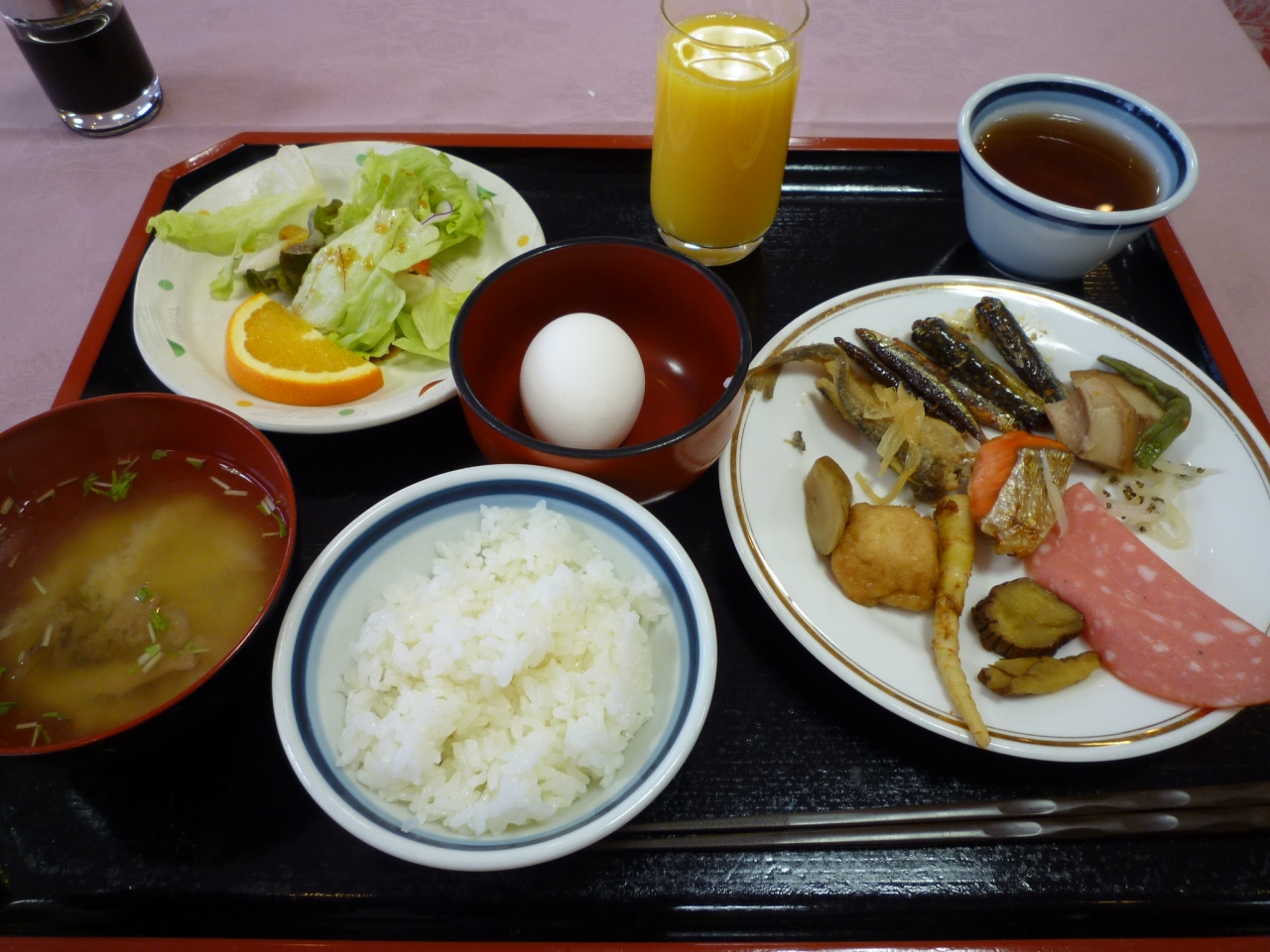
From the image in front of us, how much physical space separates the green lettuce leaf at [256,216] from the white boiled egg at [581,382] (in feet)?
2.77

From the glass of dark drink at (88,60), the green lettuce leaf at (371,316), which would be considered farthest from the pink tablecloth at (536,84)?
the green lettuce leaf at (371,316)

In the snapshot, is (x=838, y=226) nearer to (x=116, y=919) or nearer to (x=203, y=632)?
(x=203, y=632)

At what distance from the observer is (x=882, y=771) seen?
46.7 inches

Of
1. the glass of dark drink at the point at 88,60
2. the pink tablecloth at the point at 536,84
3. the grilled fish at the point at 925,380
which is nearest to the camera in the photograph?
the grilled fish at the point at 925,380

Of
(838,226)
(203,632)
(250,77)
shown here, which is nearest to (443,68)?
(250,77)

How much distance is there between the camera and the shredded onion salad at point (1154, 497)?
139 cm

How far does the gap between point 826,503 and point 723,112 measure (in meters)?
0.81

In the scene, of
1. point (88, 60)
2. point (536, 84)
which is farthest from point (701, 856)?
point (88, 60)

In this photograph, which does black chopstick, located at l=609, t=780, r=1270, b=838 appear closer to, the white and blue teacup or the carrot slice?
the carrot slice

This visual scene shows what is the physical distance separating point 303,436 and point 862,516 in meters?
1.10

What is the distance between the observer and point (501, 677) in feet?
3.43

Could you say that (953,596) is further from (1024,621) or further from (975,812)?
(975,812)

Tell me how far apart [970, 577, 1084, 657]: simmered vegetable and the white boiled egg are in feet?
2.35

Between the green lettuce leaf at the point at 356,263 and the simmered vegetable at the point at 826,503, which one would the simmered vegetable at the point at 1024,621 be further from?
the green lettuce leaf at the point at 356,263
